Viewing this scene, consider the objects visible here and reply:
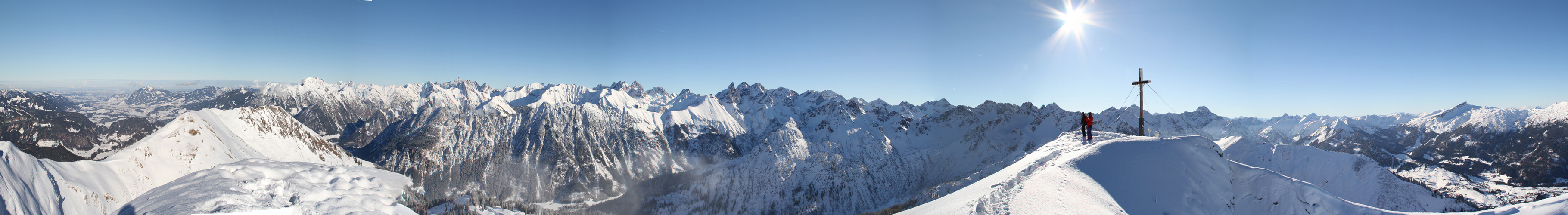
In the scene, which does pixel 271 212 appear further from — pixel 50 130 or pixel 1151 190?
pixel 50 130

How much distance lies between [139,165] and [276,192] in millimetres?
11549

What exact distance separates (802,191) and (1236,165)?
443 ft

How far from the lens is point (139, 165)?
81.8ft

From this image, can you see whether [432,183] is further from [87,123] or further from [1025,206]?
[1025,206]

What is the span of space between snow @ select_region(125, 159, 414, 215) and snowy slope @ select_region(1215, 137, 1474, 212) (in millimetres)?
94126

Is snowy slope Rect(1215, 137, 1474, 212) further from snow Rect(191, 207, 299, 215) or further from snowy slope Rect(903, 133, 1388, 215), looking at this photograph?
snow Rect(191, 207, 299, 215)

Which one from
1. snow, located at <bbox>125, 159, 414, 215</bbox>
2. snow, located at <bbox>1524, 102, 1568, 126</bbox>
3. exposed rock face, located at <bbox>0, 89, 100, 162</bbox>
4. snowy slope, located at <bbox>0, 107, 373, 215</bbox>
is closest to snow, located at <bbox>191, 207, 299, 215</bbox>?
snow, located at <bbox>125, 159, 414, 215</bbox>

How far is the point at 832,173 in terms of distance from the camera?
162m

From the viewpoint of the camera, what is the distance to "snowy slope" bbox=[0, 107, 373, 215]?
17.5 metres

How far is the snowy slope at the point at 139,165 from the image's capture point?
17469mm

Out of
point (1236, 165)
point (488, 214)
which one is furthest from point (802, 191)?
point (1236, 165)

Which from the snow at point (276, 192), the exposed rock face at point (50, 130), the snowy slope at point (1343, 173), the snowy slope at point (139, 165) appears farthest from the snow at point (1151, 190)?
the exposed rock face at point (50, 130)

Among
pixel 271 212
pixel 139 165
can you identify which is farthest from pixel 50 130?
pixel 271 212

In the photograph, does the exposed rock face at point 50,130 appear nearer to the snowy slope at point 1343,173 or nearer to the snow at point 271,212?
the snow at point 271,212
